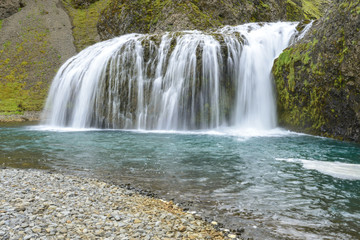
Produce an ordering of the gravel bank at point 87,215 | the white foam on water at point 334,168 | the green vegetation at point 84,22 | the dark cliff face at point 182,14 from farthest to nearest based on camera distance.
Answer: the green vegetation at point 84,22 < the dark cliff face at point 182,14 < the white foam on water at point 334,168 < the gravel bank at point 87,215

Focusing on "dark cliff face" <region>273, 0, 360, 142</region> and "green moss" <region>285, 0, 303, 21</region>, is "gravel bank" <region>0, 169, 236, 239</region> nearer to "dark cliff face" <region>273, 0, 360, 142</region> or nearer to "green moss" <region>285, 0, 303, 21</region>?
"dark cliff face" <region>273, 0, 360, 142</region>

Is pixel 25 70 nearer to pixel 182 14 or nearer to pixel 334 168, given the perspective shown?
pixel 182 14

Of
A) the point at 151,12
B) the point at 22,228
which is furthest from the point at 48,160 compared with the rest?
the point at 151,12

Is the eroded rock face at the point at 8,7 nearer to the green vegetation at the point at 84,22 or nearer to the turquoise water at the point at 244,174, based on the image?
the green vegetation at the point at 84,22

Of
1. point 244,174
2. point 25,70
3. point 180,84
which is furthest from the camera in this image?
point 25,70

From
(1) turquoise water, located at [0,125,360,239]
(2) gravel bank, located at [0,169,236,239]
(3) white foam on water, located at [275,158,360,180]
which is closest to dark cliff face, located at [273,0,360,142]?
(1) turquoise water, located at [0,125,360,239]

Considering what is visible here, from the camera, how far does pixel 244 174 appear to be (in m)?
8.38

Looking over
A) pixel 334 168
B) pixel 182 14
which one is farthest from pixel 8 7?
pixel 334 168

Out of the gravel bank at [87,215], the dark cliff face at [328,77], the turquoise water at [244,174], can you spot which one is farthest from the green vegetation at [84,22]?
the gravel bank at [87,215]

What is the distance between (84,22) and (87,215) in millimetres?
71839

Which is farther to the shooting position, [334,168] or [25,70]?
[25,70]

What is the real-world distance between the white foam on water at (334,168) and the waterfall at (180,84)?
10.1 m

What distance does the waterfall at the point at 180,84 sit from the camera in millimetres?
20844

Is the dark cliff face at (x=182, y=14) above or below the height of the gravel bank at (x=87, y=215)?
above
